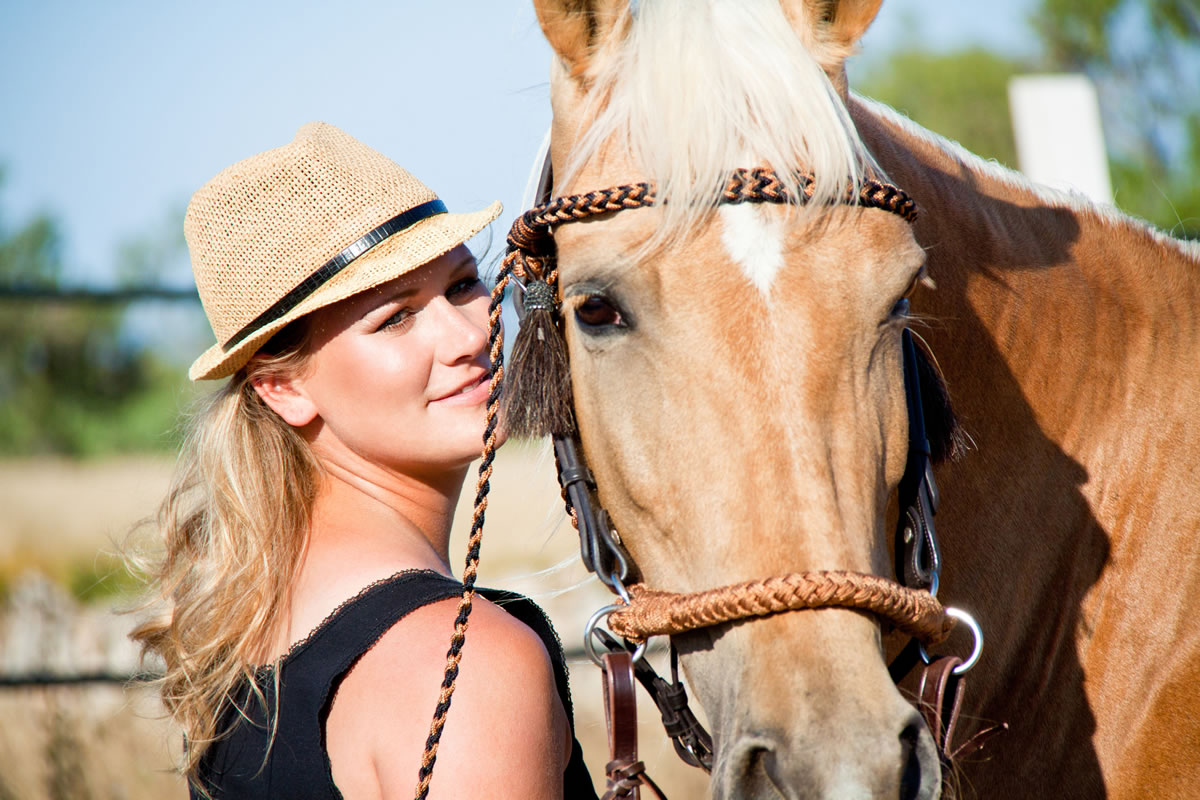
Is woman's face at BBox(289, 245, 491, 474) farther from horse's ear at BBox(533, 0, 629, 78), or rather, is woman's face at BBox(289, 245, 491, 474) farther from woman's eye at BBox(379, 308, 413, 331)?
horse's ear at BBox(533, 0, 629, 78)

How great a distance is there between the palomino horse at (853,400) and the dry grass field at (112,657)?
0.85m

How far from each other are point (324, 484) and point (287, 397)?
185mm

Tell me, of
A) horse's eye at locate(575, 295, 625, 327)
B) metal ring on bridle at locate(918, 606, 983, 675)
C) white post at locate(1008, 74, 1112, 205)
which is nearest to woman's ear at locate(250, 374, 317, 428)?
horse's eye at locate(575, 295, 625, 327)

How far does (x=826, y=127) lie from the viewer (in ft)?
4.81

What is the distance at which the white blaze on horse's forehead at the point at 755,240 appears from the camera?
137 centimetres

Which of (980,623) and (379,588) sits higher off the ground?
(379,588)

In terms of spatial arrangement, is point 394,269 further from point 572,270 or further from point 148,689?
point 148,689

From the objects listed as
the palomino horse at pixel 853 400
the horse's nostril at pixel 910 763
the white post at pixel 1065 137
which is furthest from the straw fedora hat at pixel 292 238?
the white post at pixel 1065 137

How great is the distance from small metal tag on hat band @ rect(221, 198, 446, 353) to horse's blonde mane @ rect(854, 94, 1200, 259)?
3.59 ft

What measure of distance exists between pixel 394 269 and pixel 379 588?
0.57 meters

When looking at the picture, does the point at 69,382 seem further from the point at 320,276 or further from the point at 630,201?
the point at 630,201

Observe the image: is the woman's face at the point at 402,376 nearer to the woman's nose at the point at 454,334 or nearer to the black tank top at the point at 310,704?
the woman's nose at the point at 454,334

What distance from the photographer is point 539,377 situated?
1.64 meters

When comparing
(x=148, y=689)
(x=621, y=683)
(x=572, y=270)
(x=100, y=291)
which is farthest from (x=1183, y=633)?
(x=100, y=291)
